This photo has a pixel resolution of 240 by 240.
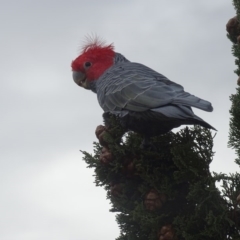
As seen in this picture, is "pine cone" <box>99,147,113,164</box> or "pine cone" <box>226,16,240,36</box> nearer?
"pine cone" <box>99,147,113,164</box>

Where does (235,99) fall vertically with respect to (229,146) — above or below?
above

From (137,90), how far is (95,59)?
634 mm

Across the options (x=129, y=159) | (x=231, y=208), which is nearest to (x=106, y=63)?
(x=129, y=159)

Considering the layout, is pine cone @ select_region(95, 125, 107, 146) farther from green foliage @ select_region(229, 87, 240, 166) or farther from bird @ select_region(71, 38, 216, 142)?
green foliage @ select_region(229, 87, 240, 166)

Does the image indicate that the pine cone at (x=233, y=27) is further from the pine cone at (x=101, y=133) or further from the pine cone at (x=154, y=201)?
the pine cone at (x=154, y=201)

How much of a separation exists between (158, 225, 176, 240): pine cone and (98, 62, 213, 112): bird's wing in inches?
21.1

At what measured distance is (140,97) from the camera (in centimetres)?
244

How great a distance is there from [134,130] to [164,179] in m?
0.28

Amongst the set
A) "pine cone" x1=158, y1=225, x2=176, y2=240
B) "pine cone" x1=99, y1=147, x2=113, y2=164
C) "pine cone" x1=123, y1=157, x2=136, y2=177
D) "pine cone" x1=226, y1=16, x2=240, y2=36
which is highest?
"pine cone" x1=226, y1=16, x2=240, y2=36

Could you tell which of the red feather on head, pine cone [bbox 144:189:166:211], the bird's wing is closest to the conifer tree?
pine cone [bbox 144:189:166:211]

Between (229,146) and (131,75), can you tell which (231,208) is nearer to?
(229,146)

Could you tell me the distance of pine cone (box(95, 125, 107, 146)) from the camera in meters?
2.44

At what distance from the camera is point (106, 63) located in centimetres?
303

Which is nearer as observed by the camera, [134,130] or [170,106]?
[170,106]
